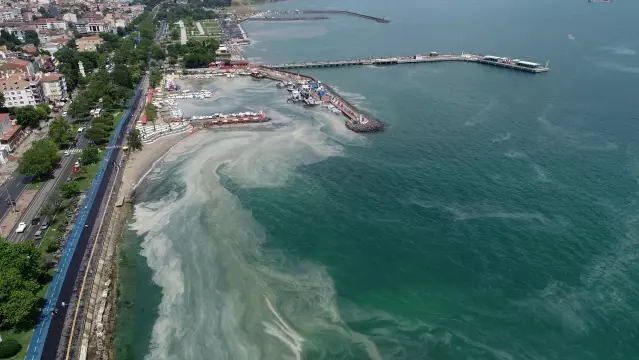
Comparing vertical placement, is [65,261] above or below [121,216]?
above

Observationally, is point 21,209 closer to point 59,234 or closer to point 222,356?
point 59,234

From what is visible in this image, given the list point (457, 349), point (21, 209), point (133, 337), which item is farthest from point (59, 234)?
point (457, 349)

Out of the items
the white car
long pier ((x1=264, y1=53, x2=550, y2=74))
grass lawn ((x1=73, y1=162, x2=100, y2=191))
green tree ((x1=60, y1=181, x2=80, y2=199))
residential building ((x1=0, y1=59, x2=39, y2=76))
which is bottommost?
the white car

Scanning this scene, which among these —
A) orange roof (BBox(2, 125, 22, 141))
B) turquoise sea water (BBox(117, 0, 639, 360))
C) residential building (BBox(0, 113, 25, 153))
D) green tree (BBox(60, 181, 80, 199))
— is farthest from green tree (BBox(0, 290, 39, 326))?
orange roof (BBox(2, 125, 22, 141))

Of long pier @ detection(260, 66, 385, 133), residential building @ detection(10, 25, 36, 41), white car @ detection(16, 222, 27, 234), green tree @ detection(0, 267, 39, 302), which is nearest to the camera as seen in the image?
green tree @ detection(0, 267, 39, 302)

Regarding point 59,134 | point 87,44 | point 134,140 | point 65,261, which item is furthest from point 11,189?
point 87,44

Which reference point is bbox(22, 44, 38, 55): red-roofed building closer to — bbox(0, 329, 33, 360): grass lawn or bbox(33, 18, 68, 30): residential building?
bbox(33, 18, 68, 30): residential building

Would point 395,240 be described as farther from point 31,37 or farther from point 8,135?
point 31,37
